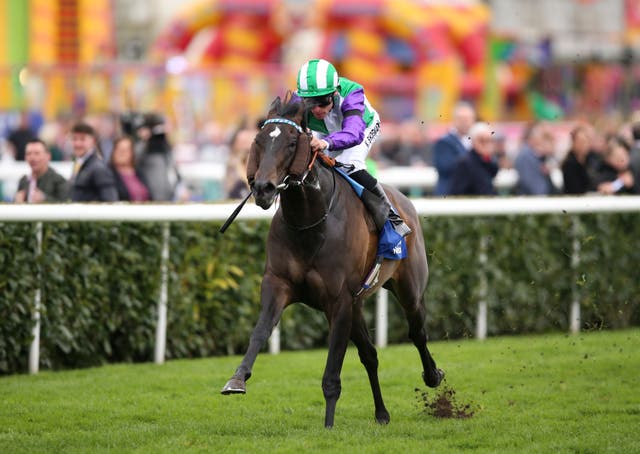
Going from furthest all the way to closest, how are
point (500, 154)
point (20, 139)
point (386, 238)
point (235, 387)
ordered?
point (500, 154) < point (20, 139) < point (386, 238) < point (235, 387)

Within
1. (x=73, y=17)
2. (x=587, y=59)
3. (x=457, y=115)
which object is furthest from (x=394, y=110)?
(x=457, y=115)

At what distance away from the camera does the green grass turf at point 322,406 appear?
620cm

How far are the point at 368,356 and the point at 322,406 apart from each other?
1.74 ft

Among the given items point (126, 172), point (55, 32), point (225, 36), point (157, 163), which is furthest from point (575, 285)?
point (225, 36)

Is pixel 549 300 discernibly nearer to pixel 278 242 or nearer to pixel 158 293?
pixel 158 293

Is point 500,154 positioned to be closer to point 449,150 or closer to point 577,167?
point 577,167

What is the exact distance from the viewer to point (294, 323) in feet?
32.3

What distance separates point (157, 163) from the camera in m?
11.5

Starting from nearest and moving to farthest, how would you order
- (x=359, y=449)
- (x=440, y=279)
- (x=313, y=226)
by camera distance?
1. (x=359, y=449)
2. (x=313, y=226)
3. (x=440, y=279)

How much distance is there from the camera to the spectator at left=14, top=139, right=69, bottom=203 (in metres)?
9.62

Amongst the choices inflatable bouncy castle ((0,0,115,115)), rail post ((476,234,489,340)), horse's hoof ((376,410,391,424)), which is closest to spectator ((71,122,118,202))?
rail post ((476,234,489,340))

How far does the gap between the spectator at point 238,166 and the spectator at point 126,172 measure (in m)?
0.74

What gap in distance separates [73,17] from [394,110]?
7.07m

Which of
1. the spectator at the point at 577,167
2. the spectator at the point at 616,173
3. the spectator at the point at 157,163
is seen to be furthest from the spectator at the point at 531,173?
the spectator at the point at 157,163
